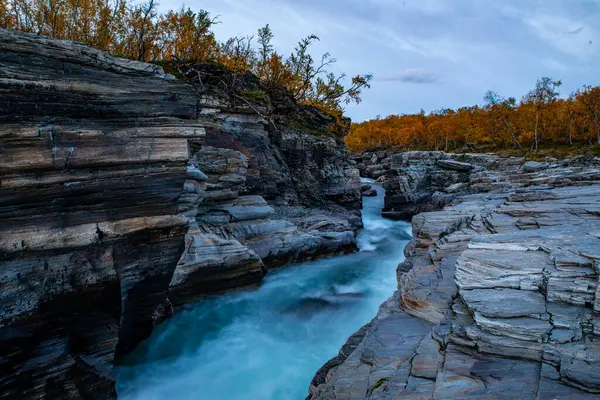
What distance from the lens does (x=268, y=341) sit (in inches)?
388

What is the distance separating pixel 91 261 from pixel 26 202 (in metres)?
1.49

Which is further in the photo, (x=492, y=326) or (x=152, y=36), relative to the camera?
(x=152, y=36)

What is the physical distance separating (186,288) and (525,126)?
60263mm

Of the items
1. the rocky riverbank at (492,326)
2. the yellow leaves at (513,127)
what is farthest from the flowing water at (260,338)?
the yellow leaves at (513,127)

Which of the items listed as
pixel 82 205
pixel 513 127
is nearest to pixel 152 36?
pixel 82 205

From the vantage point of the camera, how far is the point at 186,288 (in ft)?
34.3

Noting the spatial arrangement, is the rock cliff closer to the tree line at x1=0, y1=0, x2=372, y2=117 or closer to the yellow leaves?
the tree line at x1=0, y1=0, x2=372, y2=117

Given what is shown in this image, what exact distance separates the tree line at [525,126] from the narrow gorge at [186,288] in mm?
38520

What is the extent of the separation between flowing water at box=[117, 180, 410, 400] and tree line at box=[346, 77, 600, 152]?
36236 mm

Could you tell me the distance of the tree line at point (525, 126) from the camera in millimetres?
43406

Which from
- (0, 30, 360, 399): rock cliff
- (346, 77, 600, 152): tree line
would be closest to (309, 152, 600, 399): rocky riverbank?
(0, 30, 360, 399): rock cliff

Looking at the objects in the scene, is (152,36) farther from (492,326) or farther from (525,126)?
(525,126)

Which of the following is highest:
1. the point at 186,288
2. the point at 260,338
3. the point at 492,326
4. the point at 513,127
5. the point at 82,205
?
the point at 513,127

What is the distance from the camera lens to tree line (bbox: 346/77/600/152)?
43406 mm
